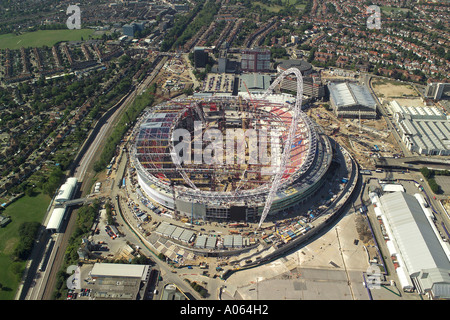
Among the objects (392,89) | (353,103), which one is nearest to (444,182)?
(353,103)

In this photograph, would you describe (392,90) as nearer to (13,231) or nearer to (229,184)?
(229,184)

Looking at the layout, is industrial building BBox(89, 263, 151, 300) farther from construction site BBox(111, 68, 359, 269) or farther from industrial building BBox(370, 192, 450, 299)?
industrial building BBox(370, 192, 450, 299)

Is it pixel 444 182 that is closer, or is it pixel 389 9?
pixel 444 182

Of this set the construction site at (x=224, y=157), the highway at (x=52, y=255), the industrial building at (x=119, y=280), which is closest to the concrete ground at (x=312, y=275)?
the construction site at (x=224, y=157)

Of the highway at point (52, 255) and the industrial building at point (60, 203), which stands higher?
the industrial building at point (60, 203)

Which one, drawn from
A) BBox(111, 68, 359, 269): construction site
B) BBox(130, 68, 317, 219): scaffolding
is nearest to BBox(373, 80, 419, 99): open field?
BBox(130, 68, 317, 219): scaffolding

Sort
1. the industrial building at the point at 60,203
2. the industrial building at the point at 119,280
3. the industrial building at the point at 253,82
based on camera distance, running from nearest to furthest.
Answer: the industrial building at the point at 119,280
the industrial building at the point at 60,203
the industrial building at the point at 253,82

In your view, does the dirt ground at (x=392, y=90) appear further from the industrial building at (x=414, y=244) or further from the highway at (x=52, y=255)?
the highway at (x=52, y=255)
